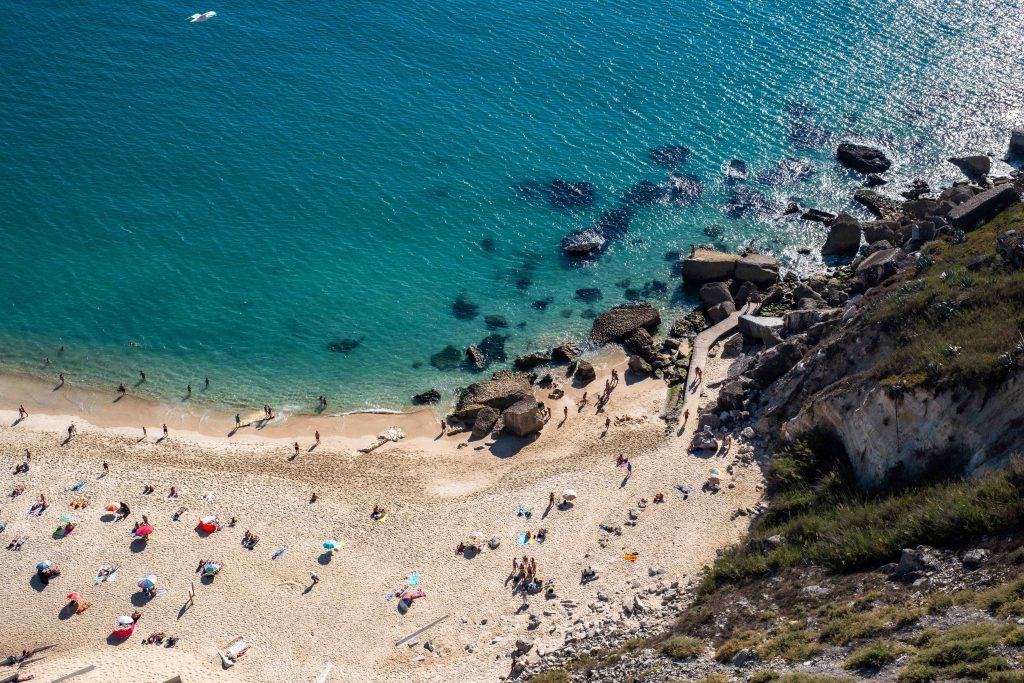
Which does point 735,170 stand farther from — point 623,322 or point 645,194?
point 623,322

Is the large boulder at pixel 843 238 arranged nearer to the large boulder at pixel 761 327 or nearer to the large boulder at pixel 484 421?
the large boulder at pixel 761 327

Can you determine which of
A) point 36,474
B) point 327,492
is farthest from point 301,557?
point 36,474

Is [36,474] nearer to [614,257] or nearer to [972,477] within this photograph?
[614,257]

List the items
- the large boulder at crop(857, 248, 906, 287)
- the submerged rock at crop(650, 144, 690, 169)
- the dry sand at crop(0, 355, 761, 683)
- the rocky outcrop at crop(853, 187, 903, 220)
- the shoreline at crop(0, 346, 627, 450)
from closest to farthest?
the dry sand at crop(0, 355, 761, 683) < the shoreline at crop(0, 346, 627, 450) < the large boulder at crop(857, 248, 906, 287) < the rocky outcrop at crop(853, 187, 903, 220) < the submerged rock at crop(650, 144, 690, 169)

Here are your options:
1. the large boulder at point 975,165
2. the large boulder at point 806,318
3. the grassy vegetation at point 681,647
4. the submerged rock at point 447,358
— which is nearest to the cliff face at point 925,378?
the large boulder at point 806,318

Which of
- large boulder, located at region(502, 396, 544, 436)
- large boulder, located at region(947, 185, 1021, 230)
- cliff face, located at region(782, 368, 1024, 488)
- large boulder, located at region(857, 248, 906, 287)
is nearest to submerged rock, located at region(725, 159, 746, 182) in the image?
large boulder, located at region(857, 248, 906, 287)

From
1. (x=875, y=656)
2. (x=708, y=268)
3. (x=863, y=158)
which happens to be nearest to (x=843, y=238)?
(x=708, y=268)

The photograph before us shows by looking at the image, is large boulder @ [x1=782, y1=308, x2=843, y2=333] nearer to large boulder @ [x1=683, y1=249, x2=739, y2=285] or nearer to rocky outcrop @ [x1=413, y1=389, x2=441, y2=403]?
large boulder @ [x1=683, y1=249, x2=739, y2=285]
